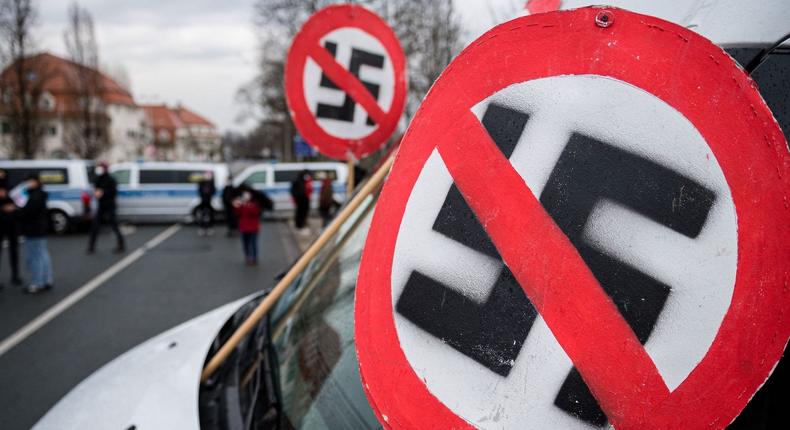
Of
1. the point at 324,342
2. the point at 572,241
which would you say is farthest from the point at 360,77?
the point at 572,241

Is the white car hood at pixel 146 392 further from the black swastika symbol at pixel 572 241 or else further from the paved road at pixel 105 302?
the paved road at pixel 105 302

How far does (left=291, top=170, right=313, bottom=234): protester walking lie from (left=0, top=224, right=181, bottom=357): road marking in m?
3.75

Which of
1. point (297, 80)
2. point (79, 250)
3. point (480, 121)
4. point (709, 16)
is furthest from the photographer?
point (79, 250)

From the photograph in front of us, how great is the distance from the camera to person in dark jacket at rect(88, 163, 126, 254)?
Answer: 12211 mm

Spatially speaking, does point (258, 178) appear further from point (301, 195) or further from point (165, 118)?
point (165, 118)

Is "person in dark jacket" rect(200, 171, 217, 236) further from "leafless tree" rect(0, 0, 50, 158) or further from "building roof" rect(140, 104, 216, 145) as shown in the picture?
"building roof" rect(140, 104, 216, 145)

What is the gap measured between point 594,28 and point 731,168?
0.82 feet

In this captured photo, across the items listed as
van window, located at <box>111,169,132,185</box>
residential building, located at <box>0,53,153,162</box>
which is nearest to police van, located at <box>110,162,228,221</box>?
van window, located at <box>111,169,132,185</box>

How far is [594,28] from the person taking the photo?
73 cm

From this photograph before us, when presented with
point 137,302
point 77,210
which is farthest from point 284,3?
point 137,302

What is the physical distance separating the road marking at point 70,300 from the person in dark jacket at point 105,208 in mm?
570

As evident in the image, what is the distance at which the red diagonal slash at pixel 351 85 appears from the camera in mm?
3436

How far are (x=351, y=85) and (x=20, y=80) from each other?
115ft

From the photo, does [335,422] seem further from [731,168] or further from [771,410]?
[731,168]
